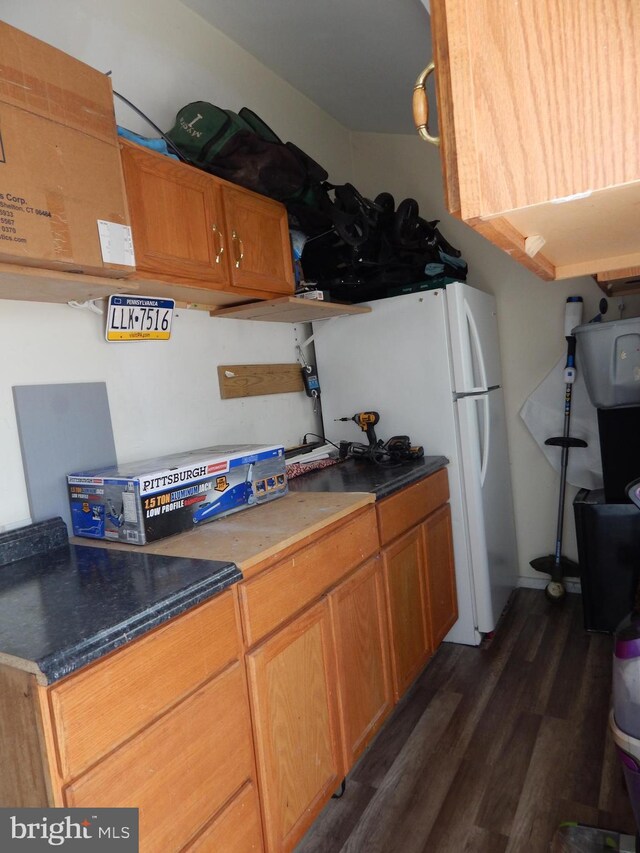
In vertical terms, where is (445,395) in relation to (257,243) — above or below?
below

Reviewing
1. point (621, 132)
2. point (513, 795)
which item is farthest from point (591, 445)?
point (621, 132)

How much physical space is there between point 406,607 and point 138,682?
4.17ft

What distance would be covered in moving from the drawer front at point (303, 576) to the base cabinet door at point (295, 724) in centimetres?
5

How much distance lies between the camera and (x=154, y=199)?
5.22ft

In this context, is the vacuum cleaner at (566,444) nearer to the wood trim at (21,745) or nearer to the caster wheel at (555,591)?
the caster wheel at (555,591)

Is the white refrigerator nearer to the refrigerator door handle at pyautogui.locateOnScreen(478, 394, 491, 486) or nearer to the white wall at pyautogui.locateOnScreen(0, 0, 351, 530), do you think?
the refrigerator door handle at pyautogui.locateOnScreen(478, 394, 491, 486)

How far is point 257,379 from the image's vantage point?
242cm

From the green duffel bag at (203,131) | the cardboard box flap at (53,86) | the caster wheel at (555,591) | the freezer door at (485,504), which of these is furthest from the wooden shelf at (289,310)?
the caster wheel at (555,591)

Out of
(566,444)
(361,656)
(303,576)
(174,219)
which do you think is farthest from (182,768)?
(566,444)

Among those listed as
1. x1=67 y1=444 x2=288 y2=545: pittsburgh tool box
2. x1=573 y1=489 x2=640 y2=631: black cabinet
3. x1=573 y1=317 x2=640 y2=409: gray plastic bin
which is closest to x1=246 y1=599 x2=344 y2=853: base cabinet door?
x1=67 y1=444 x2=288 y2=545: pittsburgh tool box

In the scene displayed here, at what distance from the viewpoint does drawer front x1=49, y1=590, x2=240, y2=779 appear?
89 centimetres

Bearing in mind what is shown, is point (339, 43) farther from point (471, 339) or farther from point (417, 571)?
point (417, 571)

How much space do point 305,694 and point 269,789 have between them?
234 millimetres

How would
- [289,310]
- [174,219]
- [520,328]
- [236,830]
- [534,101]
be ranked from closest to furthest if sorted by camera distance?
[534,101] < [236,830] < [174,219] < [289,310] < [520,328]
